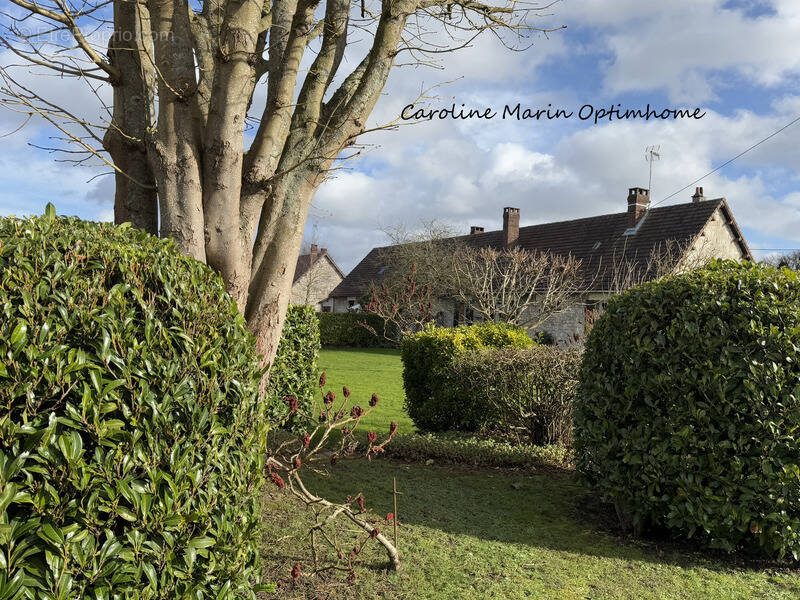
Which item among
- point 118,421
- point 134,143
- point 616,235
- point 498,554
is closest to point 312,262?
point 616,235

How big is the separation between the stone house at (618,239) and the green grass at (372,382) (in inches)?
272

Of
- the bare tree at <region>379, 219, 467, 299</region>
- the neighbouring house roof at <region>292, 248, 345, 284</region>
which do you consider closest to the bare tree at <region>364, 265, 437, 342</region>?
the bare tree at <region>379, 219, 467, 299</region>

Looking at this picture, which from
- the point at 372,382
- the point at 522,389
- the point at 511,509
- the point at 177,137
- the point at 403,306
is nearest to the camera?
the point at 177,137

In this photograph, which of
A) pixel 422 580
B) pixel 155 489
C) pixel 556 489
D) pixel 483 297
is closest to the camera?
pixel 155 489

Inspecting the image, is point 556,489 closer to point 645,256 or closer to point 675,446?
point 675,446

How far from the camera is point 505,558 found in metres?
4.77

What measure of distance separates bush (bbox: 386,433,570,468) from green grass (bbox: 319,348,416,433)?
6.72ft

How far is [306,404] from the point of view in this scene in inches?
410

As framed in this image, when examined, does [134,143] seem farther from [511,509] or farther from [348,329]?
[348,329]

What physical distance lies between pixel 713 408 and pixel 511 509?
86.3 inches

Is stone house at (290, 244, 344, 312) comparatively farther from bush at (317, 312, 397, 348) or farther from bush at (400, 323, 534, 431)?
bush at (400, 323, 534, 431)

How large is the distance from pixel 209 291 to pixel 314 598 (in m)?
2.03

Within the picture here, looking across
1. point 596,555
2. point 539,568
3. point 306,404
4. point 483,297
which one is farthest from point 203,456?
point 483,297

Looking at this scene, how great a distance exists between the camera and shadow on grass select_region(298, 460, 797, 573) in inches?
203
